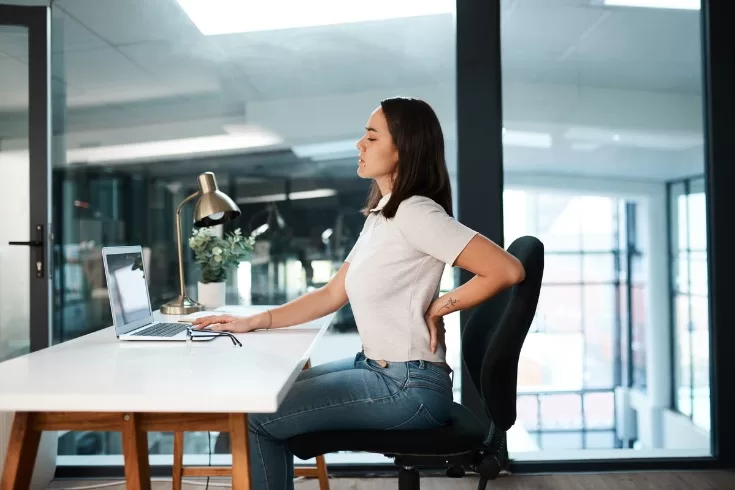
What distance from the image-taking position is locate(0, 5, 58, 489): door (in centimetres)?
305

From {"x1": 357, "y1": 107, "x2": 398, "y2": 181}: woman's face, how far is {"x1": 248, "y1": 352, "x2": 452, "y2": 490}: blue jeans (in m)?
0.53

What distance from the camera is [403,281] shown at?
176cm

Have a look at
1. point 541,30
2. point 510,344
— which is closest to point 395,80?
point 541,30

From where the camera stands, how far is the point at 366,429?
5.50 feet

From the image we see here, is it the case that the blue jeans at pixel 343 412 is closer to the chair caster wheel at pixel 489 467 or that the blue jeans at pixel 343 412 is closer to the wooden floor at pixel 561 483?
the chair caster wheel at pixel 489 467

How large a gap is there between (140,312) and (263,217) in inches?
42.3

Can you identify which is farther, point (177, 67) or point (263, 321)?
point (177, 67)

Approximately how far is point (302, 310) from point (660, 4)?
212 cm

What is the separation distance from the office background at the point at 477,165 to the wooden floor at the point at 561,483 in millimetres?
81

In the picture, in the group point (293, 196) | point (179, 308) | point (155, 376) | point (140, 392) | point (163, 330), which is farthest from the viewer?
point (293, 196)

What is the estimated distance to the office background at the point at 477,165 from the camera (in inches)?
120

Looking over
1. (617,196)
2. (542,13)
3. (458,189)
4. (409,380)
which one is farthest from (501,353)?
(542,13)

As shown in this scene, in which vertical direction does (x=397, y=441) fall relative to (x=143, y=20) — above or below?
below

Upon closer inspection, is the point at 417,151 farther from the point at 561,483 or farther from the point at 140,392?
the point at 561,483
